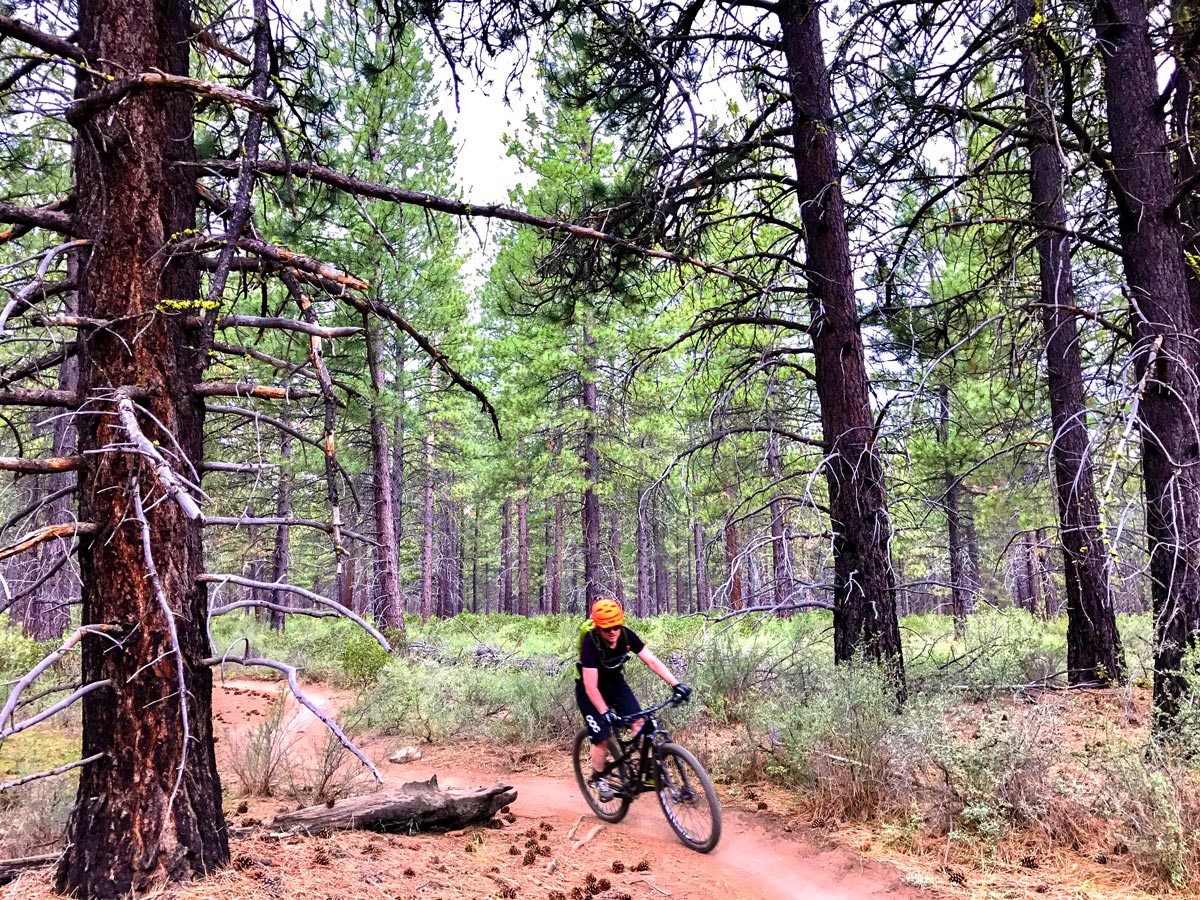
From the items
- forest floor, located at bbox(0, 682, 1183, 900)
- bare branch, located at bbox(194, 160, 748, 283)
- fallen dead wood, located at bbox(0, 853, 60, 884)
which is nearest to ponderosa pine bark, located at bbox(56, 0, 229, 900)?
forest floor, located at bbox(0, 682, 1183, 900)

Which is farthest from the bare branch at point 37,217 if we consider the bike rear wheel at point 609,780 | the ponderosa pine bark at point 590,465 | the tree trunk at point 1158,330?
the ponderosa pine bark at point 590,465

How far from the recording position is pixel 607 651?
234 inches

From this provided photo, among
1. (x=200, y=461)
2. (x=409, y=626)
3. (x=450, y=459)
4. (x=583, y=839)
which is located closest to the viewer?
(x=200, y=461)

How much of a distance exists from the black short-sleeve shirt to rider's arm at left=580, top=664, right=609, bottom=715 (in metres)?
0.05

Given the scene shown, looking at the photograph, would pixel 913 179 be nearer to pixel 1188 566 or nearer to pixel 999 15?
pixel 999 15

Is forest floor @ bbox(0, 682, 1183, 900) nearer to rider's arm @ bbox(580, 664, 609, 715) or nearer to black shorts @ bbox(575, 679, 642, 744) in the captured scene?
black shorts @ bbox(575, 679, 642, 744)

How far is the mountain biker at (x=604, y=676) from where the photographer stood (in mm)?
5770

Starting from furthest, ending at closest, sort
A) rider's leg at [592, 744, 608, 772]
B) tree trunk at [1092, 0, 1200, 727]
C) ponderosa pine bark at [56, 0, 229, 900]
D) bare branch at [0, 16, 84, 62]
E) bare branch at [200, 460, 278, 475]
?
rider's leg at [592, 744, 608, 772] → tree trunk at [1092, 0, 1200, 727] → ponderosa pine bark at [56, 0, 229, 900] → bare branch at [0, 16, 84, 62] → bare branch at [200, 460, 278, 475]

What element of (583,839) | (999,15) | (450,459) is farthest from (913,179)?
(450,459)

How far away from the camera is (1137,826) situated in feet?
13.0

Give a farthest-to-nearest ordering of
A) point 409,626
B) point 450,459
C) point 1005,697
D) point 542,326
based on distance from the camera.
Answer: point 450,459 → point 409,626 → point 542,326 → point 1005,697

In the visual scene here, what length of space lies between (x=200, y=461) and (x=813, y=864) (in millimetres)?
4819

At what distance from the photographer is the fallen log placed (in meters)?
4.82

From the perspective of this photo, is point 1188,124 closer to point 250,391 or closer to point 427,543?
point 250,391
